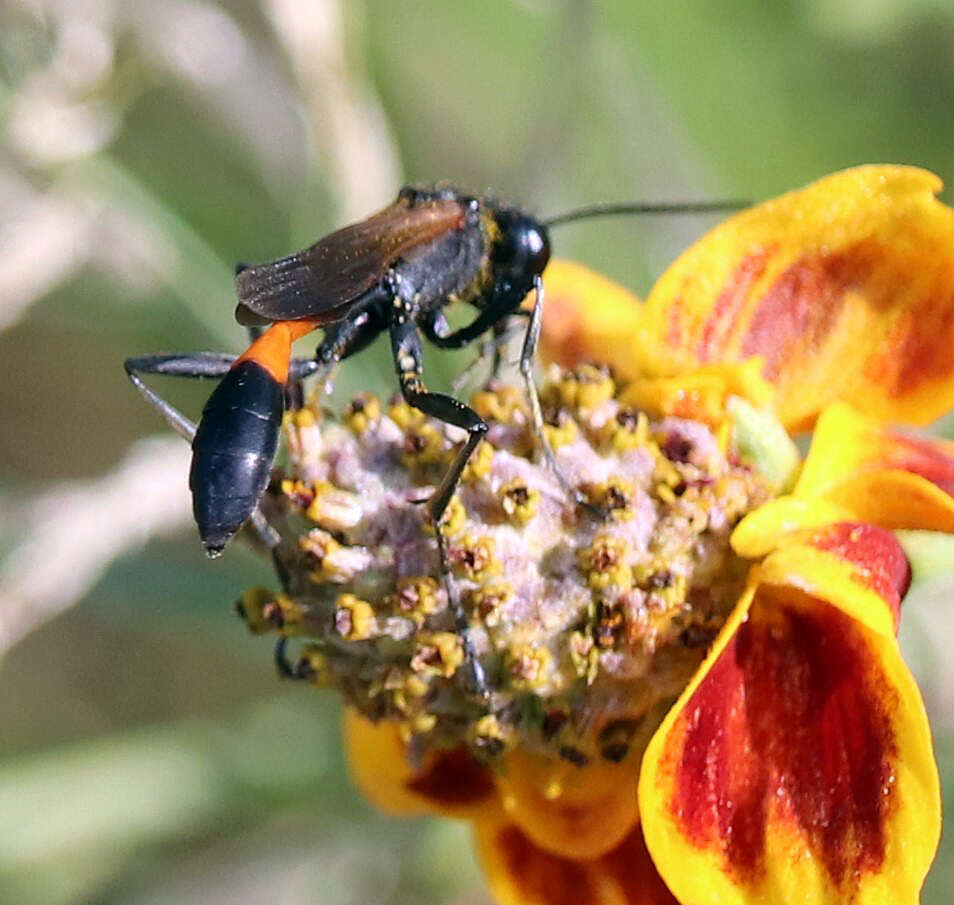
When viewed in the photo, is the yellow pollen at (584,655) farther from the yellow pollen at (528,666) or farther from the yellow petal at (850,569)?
the yellow petal at (850,569)

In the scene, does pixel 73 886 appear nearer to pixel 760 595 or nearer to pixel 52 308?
pixel 52 308

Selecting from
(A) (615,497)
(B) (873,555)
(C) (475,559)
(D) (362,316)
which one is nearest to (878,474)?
(B) (873,555)

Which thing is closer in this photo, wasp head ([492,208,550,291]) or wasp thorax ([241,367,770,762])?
wasp thorax ([241,367,770,762])

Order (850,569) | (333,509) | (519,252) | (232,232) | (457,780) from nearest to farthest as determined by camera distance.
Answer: (850,569), (333,509), (457,780), (519,252), (232,232)

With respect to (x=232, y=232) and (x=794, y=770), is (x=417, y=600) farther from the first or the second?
(x=232, y=232)

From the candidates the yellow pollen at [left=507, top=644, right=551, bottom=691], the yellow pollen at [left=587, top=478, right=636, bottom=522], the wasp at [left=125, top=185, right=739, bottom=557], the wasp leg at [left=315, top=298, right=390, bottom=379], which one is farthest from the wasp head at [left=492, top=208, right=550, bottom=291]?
the yellow pollen at [left=507, top=644, right=551, bottom=691]

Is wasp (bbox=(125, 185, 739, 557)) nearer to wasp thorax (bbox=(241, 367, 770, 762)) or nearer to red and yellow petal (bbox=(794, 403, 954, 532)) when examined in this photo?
wasp thorax (bbox=(241, 367, 770, 762))
